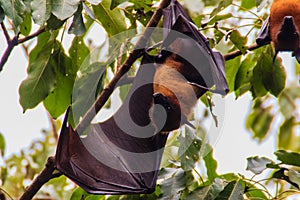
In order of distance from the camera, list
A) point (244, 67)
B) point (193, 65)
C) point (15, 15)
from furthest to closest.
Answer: point (244, 67) → point (193, 65) → point (15, 15)

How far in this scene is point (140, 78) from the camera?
3217 millimetres

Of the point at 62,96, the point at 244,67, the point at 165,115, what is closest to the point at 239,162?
the point at 244,67

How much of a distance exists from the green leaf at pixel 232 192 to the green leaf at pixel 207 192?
4cm

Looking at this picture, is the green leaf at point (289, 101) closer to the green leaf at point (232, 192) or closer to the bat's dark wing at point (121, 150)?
the bat's dark wing at point (121, 150)

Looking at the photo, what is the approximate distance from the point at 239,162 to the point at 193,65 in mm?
2958

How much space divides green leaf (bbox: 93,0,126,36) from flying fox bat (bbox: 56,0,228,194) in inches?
14.4

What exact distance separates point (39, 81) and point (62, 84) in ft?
0.48

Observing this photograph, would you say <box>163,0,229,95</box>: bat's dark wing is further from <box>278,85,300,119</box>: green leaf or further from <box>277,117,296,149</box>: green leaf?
<box>277,117,296,149</box>: green leaf

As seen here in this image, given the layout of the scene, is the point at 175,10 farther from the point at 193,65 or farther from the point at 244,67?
the point at 244,67

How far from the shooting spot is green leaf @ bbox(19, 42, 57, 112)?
11.8ft

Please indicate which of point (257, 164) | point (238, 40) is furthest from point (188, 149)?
point (238, 40)

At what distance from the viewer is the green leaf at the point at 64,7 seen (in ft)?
9.54

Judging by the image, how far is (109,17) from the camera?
3506mm

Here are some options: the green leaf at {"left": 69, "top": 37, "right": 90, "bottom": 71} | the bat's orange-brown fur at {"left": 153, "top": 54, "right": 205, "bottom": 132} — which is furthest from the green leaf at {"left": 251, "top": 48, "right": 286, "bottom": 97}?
the green leaf at {"left": 69, "top": 37, "right": 90, "bottom": 71}
